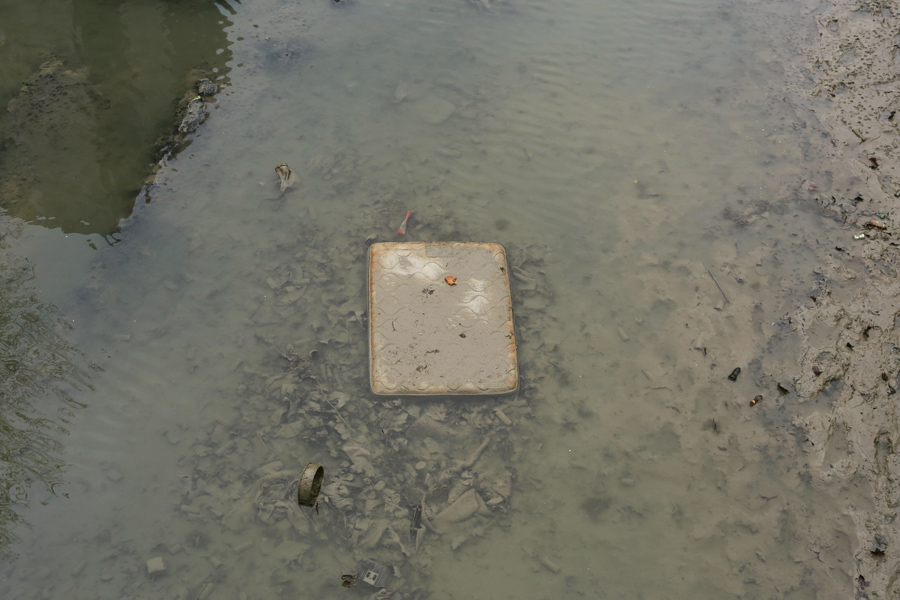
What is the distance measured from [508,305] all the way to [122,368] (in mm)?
3127

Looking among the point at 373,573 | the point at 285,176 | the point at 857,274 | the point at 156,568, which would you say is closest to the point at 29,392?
the point at 156,568

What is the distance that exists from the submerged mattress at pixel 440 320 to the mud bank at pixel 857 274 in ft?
8.10

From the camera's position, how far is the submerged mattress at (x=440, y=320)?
4.59m

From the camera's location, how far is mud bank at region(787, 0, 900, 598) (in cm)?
436

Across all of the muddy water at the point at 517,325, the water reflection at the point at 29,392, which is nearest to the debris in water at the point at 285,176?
the muddy water at the point at 517,325

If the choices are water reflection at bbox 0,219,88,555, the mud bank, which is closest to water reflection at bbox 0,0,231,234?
water reflection at bbox 0,219,88,555

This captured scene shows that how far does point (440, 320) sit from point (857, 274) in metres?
3.87

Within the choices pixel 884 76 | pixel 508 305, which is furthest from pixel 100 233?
pixel 884 76

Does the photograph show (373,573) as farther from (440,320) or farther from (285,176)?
(285,176)

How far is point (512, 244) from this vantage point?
17.9 ft

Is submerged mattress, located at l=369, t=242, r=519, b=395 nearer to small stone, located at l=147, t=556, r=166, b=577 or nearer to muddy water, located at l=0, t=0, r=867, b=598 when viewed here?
muddy water, located at l=0, t=0, r=867, b=598

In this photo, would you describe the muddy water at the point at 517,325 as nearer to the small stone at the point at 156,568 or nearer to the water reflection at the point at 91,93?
the small stone at the point at 156,568

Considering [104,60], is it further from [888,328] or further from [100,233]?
[888,328]

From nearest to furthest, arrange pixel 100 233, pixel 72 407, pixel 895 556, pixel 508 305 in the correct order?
pixel 895 556 → pixel 72 407 → pixel 508 305 → pixel 100 233
